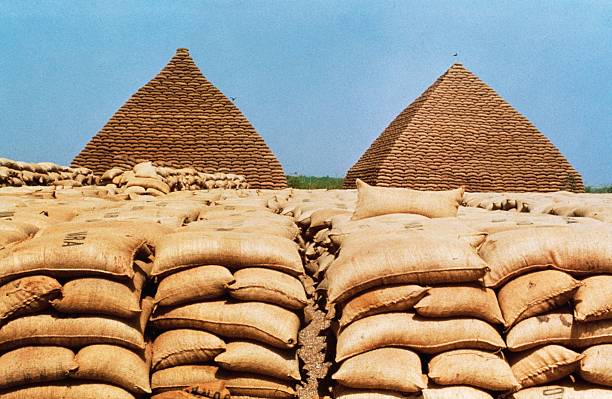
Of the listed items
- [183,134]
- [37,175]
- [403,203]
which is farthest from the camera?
[183,134]

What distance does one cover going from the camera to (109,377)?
248 cm

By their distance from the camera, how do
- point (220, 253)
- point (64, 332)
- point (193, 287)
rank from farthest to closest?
point (220, 253)
point (193, 287)
point (64, 332)

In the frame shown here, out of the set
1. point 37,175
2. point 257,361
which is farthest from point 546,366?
point 37,175

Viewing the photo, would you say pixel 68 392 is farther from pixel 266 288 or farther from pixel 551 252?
pixel 551 252

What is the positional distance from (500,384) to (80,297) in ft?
6.21

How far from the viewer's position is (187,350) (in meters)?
2.64

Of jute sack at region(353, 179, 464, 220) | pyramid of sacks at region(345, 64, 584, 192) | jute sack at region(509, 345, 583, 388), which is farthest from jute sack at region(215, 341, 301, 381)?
pyramid of sacks at region(345, 64, 584, 192)

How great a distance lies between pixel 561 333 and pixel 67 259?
2274mm

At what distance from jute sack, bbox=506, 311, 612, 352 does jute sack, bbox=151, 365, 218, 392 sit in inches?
54.8

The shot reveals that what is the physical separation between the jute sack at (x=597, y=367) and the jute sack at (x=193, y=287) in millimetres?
Result: 1652

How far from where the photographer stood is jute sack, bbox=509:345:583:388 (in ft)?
8.14

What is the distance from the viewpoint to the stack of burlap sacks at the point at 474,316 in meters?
2.46

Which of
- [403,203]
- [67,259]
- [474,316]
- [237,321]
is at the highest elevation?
[403,203]

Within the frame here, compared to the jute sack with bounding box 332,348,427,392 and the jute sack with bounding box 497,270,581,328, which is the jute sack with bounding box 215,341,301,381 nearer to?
the jute sack with bounding box 332,348,427,392
